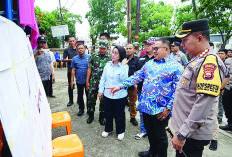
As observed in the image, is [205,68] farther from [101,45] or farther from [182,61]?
[182,61]

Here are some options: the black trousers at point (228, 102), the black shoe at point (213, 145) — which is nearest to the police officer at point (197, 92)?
the black shoe at point (213, 145)

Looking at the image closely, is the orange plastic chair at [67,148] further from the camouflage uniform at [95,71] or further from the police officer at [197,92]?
the camouflage uniform at [95,71]

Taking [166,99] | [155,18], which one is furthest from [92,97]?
[155,18]

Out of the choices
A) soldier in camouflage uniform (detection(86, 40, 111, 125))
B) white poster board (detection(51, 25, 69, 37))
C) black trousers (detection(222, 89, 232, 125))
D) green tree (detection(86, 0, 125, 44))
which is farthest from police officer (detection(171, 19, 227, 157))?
green tree (detection(86, 0, 125, 44))

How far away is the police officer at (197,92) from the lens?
4.28 ft

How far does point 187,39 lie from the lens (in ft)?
5.17

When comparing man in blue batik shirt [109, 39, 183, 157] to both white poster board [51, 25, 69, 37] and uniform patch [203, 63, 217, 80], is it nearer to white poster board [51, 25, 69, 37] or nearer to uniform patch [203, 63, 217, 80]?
uniform patch [203, 63, 217, 80]

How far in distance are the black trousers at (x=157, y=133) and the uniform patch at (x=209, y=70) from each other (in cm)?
111

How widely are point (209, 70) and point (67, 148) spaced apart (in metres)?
1.76

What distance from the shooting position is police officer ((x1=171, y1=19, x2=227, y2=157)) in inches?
51.4

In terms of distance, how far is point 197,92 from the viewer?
1.35 metres

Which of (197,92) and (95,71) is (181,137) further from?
(95,71)

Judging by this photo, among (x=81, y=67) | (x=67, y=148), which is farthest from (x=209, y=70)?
(x=81, y=67)

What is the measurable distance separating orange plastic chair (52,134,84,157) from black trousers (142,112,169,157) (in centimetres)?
105
